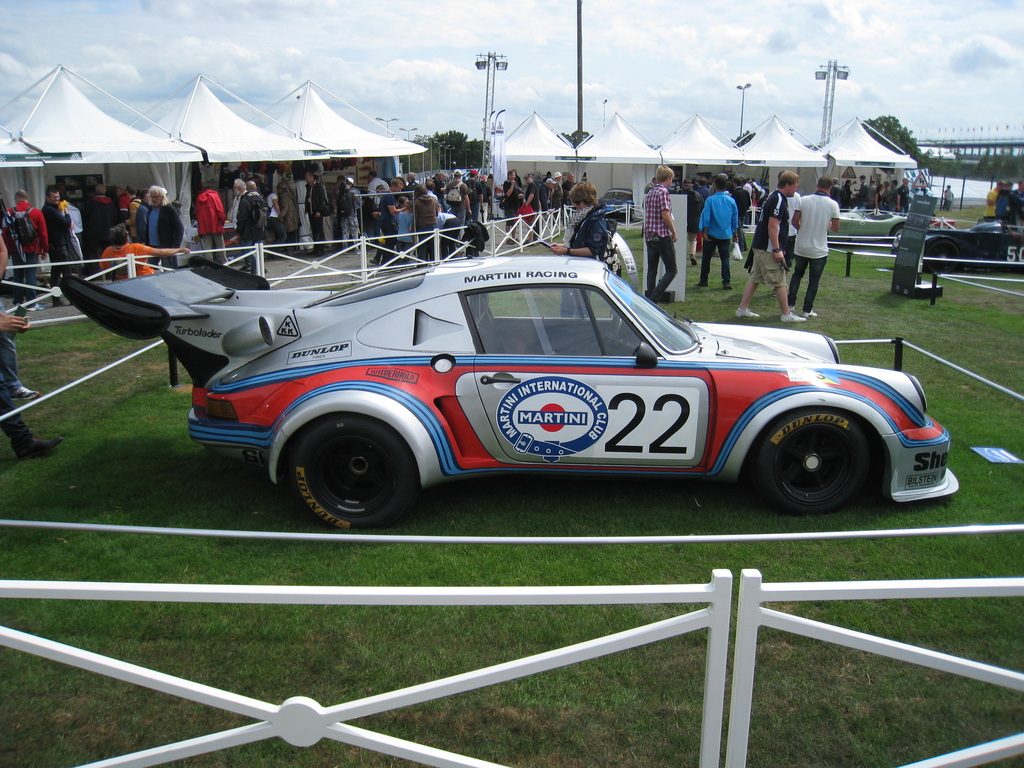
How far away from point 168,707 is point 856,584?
1913mm

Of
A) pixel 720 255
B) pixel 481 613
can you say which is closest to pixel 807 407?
pixel 481 613

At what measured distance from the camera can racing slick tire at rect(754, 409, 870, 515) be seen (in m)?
4.79

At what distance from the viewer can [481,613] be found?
2.37 meters

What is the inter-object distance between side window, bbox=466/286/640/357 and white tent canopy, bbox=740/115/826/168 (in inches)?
1073

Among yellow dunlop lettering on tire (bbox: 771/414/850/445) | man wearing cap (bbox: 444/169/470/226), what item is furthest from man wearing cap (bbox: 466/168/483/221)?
yellow dunlop lettering on tire (bbox: 771/414/850/445)

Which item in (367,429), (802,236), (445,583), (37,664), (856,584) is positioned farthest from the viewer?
(802,236)

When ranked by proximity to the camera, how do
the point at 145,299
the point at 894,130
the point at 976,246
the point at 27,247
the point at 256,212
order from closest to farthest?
the point at 145,299, the point at 27,247, the point at 256,212, the point at 976,246, the point at 894,130

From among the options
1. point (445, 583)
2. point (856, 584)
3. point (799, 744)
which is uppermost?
point (856, 584)

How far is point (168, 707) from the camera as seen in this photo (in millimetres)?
2381

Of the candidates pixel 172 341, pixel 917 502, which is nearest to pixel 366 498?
pixel 172 341

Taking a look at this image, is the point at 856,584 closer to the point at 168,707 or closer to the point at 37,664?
the point at 168,707

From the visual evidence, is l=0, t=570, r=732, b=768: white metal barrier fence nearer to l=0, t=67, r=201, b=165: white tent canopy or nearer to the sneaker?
the sneaker

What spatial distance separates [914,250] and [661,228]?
15.0 feet

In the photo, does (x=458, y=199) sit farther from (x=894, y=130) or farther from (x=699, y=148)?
(x=894, y=130)
